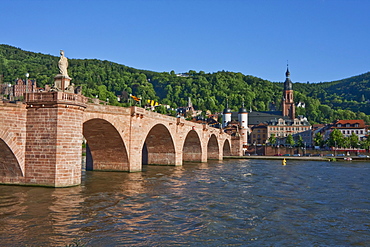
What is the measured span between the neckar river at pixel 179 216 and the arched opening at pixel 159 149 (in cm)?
1872

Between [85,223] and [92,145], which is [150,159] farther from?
[85,223]

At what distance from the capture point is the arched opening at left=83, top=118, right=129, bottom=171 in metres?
34.4

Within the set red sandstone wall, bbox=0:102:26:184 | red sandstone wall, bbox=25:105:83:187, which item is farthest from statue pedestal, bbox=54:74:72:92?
red sandstone wall, bbox=0:102:26:184

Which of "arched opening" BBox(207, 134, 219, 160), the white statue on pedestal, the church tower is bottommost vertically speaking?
"arched opening" BBox(207, 134, 219, 160)

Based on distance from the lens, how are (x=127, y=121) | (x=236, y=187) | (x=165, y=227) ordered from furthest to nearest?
(x=127, y=121)
(x=236, y=187)
(x=165, y=227)

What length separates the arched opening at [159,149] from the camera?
49.0 m

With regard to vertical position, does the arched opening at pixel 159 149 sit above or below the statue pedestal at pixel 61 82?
below

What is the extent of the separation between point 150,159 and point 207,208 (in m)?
31.2

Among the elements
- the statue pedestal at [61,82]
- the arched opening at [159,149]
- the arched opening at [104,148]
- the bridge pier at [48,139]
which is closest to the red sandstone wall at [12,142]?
the bridge pier at [48,139]

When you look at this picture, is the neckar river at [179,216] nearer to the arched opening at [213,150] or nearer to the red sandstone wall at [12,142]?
the red sandstone wall at [12,142]

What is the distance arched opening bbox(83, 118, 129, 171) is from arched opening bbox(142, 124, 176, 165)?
11.3 meters

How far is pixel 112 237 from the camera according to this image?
14.9 metres

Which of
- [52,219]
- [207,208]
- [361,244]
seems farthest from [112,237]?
[361,244]

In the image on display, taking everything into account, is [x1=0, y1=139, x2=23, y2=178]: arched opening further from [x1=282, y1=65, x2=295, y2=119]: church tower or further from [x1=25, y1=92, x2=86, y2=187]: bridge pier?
[x1=282, y1=65, x2=295, y2=119]: church tower
